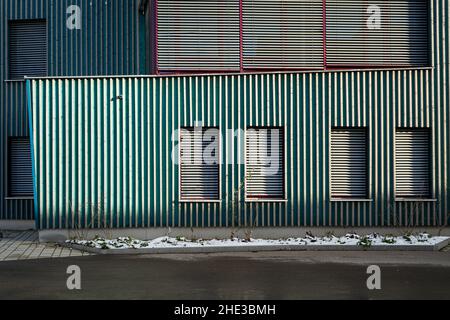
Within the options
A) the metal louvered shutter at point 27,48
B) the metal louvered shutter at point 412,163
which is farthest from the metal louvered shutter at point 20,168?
the metal louvered shutter at point 412,163

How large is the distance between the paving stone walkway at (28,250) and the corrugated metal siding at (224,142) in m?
0.78

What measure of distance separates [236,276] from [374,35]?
8.93 m

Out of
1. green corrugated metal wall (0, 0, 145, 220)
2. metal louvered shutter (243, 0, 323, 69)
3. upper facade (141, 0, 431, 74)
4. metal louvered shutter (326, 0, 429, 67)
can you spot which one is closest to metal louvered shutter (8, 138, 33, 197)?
green corrugated metal wall (0, 0, 145, 220)

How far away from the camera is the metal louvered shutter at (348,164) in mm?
17344

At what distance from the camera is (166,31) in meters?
17.3

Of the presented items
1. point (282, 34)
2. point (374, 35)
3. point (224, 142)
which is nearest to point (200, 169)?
point (224, 142)

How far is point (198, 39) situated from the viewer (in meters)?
17.4

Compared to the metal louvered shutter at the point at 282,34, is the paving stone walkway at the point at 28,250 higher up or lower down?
lower down

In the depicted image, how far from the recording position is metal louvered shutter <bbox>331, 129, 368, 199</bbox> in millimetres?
17344

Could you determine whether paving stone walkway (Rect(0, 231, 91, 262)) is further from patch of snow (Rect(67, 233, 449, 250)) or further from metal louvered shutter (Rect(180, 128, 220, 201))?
metal louvered shutter (Rect(180, 128, 220, 201))

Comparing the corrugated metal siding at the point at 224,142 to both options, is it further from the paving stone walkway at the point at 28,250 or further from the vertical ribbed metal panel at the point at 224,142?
the paving stone walkway at the point at 28,250

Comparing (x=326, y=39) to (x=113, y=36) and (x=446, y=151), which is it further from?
(x=113, y=36)

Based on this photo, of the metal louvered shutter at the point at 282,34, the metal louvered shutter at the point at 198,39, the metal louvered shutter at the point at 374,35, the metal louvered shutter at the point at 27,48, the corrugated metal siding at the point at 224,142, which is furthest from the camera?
the metal louvered shutter at the point at 27,48
